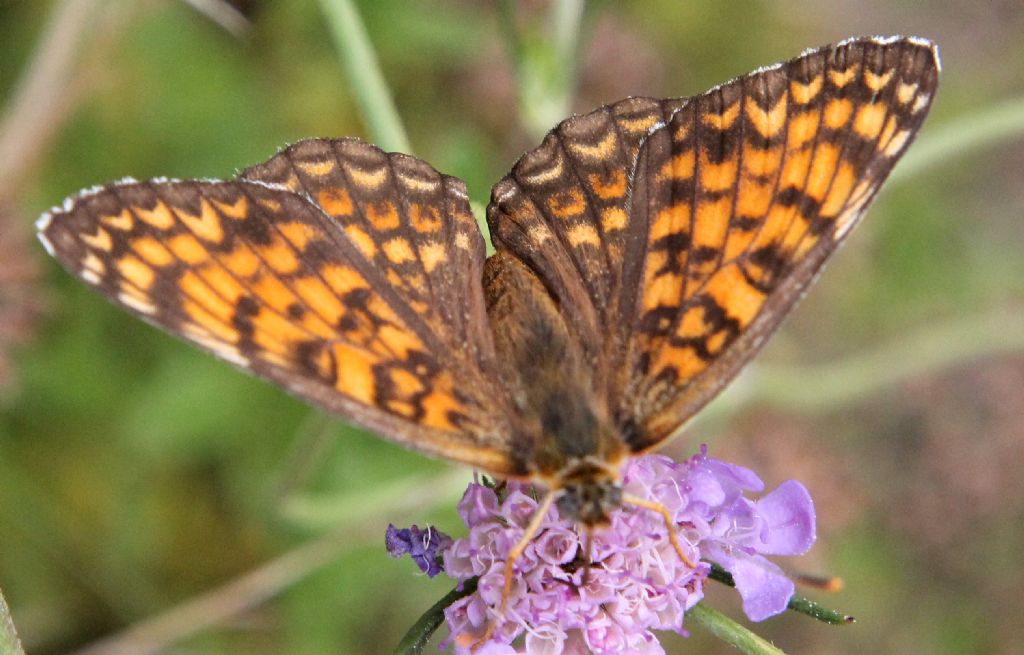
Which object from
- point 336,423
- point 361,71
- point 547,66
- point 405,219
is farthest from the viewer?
point 547,66

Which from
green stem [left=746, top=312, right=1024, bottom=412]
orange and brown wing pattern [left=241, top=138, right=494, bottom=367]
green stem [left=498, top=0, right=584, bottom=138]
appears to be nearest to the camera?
orange and brown wing pattern [left=241, top=138, right=494, bottom=367]

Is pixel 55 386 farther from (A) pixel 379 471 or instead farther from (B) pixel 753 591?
(B) pixel 753 591

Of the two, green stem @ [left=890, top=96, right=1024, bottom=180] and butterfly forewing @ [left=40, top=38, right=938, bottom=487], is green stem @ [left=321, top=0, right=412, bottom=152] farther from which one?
green stem @ [left=890, top=96, right=1024, bottom=180]

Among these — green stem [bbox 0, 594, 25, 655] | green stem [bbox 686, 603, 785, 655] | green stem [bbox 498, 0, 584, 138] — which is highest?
green stem [bbox 498, 0, 584, 138]

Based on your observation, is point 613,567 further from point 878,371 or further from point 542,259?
point 878,371

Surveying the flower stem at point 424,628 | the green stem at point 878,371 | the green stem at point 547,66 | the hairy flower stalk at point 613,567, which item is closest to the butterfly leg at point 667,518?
the hairy flower stalk at point 613,567

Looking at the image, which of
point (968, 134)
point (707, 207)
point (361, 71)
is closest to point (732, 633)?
point (707, 207)

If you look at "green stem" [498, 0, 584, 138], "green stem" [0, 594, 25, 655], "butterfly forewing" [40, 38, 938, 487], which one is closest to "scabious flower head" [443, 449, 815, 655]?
"butterfly forewing" [40, 38, 938, 487]
